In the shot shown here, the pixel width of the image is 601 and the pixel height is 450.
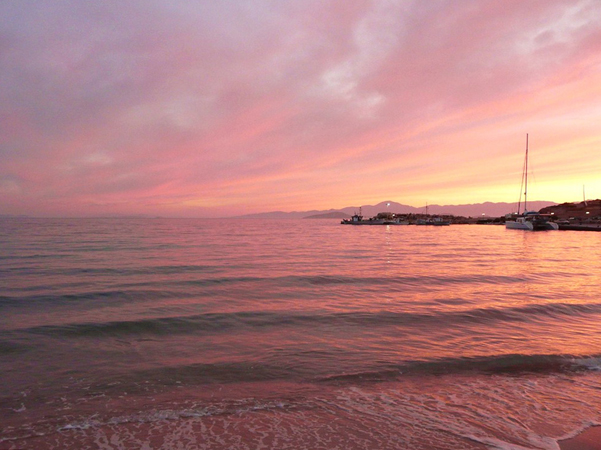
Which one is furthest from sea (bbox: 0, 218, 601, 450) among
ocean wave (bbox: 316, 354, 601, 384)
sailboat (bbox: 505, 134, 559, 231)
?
sailboat (bbox: 505, 134, 559, 231)

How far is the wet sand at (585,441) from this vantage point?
524 centimetres

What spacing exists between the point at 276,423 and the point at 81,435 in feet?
10.1

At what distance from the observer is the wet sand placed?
524 centimetres

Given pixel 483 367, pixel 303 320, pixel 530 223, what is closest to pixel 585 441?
pixel 483 367

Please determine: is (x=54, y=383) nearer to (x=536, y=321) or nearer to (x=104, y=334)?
(x=104, y=334)

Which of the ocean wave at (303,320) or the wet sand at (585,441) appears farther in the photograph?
the ocean wave at (303,320)

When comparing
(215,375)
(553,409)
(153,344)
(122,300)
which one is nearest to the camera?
(553,409)

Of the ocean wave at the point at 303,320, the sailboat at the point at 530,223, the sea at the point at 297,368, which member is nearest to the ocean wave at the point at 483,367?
the sea at the point at 297,368

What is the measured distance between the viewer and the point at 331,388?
7324 mm

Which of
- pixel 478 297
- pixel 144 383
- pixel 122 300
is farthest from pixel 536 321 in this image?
pixel 122 300

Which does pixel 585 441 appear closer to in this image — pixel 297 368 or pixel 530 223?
pixel 297 368

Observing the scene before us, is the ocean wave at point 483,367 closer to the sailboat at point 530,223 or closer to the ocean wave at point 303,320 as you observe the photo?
the ocean wave at point 303,320

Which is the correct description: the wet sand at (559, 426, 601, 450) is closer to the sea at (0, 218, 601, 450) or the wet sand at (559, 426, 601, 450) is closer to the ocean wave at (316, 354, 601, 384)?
the sea at (0, 218, 601, 450)

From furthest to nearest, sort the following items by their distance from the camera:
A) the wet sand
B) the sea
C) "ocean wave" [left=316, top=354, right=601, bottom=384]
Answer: "ocean wave" [left=316, top=354, right=601, bottom=384]
the sea
the wet sand
